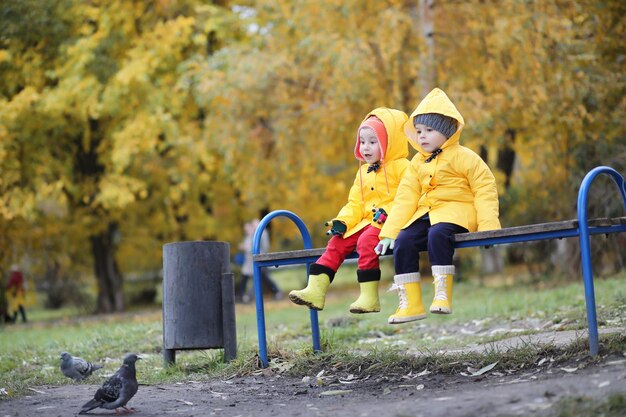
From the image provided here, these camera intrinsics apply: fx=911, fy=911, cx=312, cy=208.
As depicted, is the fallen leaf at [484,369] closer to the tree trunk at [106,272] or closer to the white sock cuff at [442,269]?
the white sock cuff at [442,269]

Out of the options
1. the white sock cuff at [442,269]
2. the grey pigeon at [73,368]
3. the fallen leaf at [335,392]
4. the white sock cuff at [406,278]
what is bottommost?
the fallen leaf at [335,392]

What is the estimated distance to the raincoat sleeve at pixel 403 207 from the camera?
632 centimetres

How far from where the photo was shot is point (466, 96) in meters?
16.2

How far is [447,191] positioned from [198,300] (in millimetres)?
2428

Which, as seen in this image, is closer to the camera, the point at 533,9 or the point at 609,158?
the point at 609,158

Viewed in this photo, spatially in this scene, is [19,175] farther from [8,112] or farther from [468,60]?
[468,60]

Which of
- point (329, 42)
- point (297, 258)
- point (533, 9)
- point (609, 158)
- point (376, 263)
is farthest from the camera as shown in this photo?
point (329, 42)

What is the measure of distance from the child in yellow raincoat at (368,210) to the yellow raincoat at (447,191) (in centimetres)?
26

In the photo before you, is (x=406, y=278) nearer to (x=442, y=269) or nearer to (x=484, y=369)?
(x=442, y=269)

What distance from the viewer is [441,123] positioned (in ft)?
21.0

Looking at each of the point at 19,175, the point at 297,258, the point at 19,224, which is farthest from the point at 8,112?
the point at 297,258

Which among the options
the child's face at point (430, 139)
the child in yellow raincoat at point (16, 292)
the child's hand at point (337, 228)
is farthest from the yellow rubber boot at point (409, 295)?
the child in yellow raincoat at point (16, 292)

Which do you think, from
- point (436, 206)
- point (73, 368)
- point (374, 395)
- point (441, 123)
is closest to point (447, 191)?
point (436, 206)

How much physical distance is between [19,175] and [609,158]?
1216cm
